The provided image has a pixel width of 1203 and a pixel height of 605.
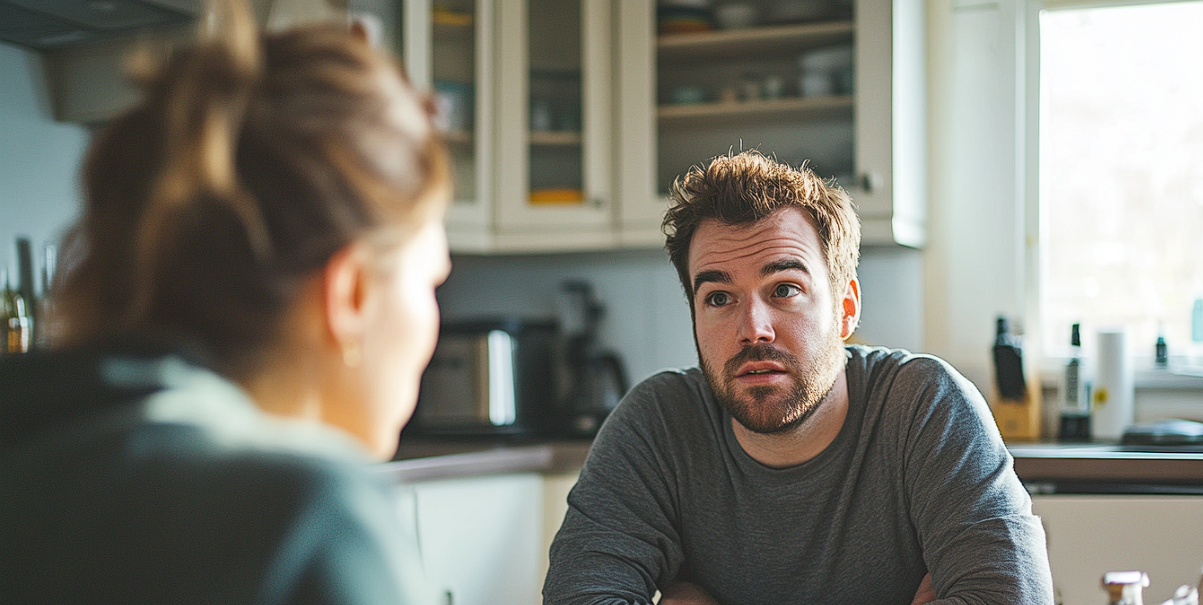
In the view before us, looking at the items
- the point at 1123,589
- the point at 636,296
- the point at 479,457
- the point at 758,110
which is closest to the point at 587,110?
the point at 758,110

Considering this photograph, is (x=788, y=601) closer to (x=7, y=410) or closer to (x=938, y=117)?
(x=7, y=410)

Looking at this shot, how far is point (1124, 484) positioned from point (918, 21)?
52.0 inches

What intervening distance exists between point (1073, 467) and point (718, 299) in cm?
112

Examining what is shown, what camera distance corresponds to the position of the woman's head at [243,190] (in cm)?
51

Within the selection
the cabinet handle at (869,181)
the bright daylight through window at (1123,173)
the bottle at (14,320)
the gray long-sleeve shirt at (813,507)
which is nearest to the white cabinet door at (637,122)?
the cabinet handle at (869,181)

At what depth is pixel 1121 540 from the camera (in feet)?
6.98

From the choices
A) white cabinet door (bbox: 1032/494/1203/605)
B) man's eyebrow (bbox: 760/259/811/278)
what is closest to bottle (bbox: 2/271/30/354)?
man's eyebrow (bbox: 760/259/811/278)

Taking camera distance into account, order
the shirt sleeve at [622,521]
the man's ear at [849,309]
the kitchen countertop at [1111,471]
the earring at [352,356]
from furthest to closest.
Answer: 1. the kitchen countertop at [1111,471]
2. the man's ear at [849,309]
3. the shirt sleeve at [622,521]
4. the earring at [352,356]

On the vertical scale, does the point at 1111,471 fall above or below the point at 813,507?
below

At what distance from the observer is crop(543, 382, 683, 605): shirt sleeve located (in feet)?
4.36

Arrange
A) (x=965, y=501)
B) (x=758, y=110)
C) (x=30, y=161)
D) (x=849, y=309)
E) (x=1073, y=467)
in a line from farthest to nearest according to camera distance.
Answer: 1. (x=758, y=110)
2. (x=30, y=161)
3. (x=1073, y=467)
4. (x=849, y=309)
5. (x=965, y=501)

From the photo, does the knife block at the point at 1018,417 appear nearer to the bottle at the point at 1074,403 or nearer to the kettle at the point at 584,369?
the bottle at the point at 1074,403

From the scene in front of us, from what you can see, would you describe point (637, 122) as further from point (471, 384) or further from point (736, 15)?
point (471, 384)

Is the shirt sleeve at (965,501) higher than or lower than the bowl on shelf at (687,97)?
lower
